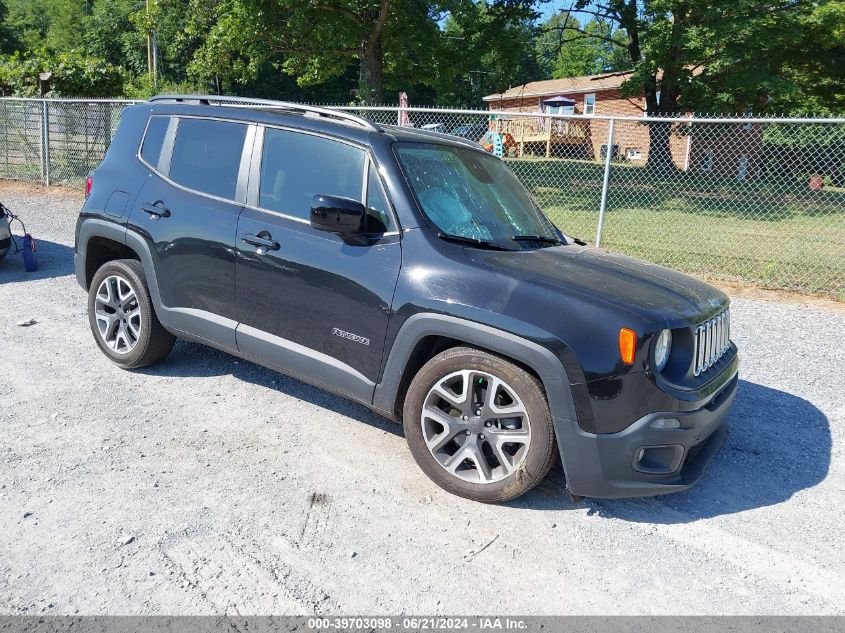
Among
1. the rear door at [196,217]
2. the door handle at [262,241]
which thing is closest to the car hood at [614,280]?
the door handle at [262,241]

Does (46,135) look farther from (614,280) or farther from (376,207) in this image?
(614,280)

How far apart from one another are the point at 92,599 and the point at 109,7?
6221 centimetres

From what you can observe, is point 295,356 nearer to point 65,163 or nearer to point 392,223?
point 392,223

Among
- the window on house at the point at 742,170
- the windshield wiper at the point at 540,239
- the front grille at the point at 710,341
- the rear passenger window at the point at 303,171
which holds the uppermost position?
the window on house at the point at 742,170

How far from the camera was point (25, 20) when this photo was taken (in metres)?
70.2

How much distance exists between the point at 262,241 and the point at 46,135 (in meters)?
13.1

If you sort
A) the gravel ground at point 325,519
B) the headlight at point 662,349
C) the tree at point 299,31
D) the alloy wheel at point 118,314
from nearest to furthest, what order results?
the gravel ground at point 325,519 → the headlight at point 662,349 → the alloy wheel at point 118,314 → the tree at point 299,31

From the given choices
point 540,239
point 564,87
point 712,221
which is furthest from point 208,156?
point 564,87

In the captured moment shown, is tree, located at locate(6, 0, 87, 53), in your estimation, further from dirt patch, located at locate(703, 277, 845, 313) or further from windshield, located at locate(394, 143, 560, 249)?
windshield, located at locate(394, 143, 560, 249)

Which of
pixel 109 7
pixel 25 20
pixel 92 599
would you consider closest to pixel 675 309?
pixel 92 599

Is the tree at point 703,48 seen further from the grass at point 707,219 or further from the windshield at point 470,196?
the windshield at point 470,196

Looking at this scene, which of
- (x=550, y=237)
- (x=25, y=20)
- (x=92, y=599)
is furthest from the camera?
(x=25, y=20)

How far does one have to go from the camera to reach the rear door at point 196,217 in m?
4.36

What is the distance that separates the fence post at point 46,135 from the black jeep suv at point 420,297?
11423mm
